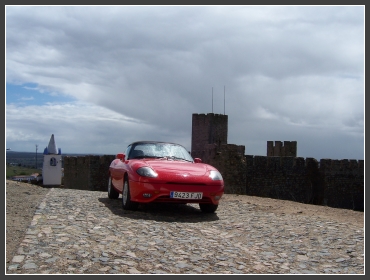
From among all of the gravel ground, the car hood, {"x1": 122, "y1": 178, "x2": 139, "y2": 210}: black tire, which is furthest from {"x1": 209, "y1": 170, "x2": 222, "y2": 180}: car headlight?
the gravel ground

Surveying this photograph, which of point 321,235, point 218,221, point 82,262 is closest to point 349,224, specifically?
point 321,235

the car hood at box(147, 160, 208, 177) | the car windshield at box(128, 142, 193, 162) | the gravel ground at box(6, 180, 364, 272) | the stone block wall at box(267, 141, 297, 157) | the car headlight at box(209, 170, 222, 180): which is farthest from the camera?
the stone block wall at box(267, 141, 297, 157)

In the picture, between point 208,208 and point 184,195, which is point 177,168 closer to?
point 184,195

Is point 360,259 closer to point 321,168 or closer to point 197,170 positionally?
point 197,170

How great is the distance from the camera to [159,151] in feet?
30.2

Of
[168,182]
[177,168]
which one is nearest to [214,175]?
[177,168]

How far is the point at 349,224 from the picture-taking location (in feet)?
24.8

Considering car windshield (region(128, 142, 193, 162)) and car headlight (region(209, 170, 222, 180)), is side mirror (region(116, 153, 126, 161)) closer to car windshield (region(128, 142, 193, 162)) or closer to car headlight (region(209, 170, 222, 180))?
car windshield (region(128, 142, 193, 162))

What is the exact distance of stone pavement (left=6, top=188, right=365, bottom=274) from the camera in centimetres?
477

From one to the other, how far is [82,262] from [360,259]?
9.78ft

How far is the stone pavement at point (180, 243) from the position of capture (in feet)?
15.6

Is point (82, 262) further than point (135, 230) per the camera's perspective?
No

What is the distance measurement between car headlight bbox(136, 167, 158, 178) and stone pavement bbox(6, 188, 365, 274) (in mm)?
655

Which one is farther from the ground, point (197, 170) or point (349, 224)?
point (197, 170)
